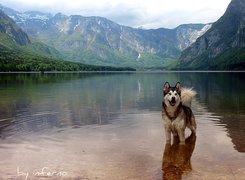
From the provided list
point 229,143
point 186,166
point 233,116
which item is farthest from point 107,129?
point 233,116

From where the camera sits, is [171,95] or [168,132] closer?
[171,95]

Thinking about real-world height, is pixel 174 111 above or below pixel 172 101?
below

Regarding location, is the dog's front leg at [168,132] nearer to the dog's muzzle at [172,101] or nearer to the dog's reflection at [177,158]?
the dog's reflection at [177,158]

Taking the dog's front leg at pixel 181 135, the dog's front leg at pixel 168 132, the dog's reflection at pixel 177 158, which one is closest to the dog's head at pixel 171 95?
the dog's front leg at pixel 168 132

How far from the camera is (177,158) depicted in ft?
53.4

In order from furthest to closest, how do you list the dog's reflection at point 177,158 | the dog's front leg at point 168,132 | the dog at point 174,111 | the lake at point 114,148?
the dog's front leg at point 168,132
the dog at point 174,111
the lake at point 114,148
the dog's reflection at point 177,158

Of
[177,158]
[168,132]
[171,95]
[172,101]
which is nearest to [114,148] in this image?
[168,132]

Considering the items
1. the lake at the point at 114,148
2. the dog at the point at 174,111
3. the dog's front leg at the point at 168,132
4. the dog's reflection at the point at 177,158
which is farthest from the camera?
the dog's front leg at the point at 168,132

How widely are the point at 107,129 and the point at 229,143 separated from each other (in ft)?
27.5

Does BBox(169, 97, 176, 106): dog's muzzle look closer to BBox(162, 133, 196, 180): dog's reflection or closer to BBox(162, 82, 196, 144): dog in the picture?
BBox(162, 82, 196, 144): dog

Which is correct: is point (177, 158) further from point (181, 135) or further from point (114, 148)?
point (114, 148)

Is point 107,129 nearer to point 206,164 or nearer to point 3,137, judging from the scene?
point 3,137

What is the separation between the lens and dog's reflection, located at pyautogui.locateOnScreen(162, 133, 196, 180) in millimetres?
13820

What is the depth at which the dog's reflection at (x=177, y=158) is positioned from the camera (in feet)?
45.3
